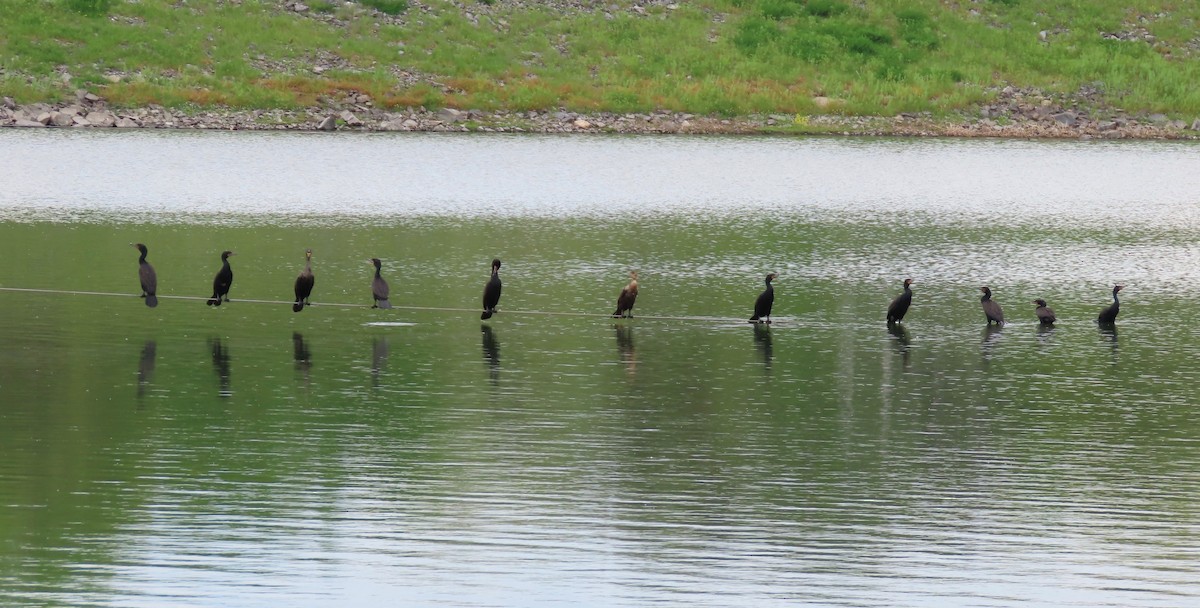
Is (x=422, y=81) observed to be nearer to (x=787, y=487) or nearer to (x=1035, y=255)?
(x=1035, y=255)

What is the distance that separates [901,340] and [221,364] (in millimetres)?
12455

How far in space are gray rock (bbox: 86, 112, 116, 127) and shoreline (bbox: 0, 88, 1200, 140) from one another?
0.04 metres

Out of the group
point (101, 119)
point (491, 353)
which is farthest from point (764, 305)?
point (101, 119)

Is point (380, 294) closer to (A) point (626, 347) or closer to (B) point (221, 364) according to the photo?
(A) point (626, 347)

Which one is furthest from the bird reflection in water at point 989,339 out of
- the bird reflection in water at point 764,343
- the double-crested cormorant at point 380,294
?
the double-crested cormorant at point 380,294

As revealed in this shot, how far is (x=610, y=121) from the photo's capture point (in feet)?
287

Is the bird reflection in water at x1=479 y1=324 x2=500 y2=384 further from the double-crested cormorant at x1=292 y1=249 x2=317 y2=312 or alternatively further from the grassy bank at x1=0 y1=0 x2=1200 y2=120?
the grassy bank at x1=0 y1=0 x2=1200 y2=120

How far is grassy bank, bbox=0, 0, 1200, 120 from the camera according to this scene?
85812mm

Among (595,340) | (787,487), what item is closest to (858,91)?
(595,340)

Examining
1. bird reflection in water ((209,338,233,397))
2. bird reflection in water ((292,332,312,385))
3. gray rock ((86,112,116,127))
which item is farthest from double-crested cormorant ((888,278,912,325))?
gray rock ((86,112,116,127))

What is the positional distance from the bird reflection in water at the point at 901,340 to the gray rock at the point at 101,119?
53065mm

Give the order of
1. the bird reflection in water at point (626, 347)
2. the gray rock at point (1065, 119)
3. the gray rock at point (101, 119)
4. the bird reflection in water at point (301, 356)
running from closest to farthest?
the bird reflection in water at point (301, 356) → the bird reflection in water at point (626, 347) → the gray rock at point (101, 119) → the gray rock at point (1065, 119)

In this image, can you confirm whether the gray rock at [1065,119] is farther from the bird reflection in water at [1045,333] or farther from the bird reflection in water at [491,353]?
the bird reflection in water at [491,353]

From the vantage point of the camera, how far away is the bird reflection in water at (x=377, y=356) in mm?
28656
